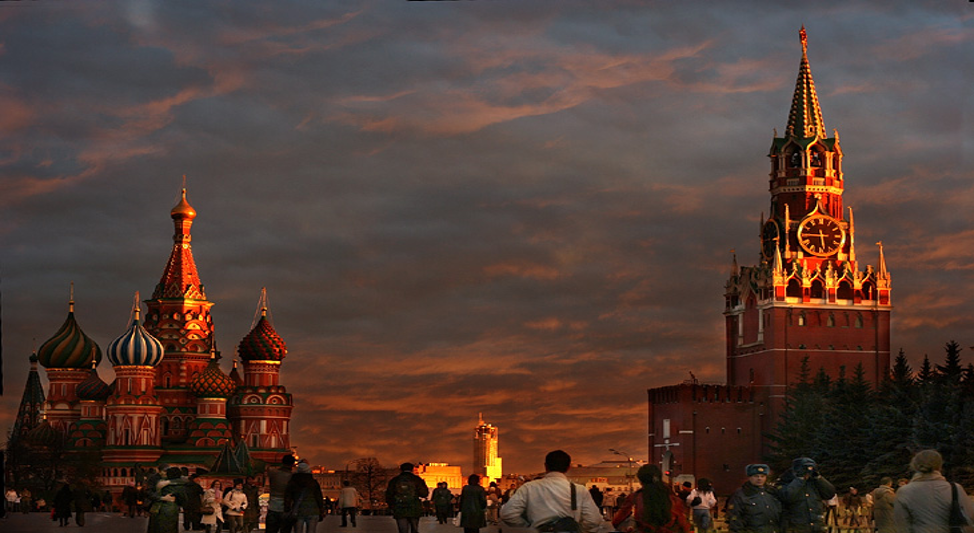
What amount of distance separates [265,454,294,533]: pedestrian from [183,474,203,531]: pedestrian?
2.52 m

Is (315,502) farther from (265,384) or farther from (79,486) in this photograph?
(265,384)

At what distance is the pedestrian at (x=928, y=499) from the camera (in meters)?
15.1

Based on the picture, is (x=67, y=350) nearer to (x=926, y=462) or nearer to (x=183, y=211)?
(x=183, y=211)

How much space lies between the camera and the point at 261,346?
133875 millimetres

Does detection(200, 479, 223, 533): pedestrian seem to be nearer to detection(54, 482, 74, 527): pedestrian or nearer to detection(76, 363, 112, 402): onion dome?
detection(54, 482, 74, 527): pedestrian

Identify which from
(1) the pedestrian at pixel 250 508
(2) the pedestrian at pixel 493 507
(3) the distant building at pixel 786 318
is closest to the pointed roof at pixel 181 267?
(3) the distant building at pixel 786 318

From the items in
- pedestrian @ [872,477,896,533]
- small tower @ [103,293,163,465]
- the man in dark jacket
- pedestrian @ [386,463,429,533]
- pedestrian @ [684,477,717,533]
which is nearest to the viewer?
the man in dark jacket

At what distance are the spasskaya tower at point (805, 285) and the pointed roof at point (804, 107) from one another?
83 millimetres

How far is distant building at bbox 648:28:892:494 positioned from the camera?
396ft

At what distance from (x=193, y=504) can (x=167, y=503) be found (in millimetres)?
8143

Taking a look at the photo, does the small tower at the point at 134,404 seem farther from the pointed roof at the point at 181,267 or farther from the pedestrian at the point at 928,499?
the pedestrian at the point at 928,499

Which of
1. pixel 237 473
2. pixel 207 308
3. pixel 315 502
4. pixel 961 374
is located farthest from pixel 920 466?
pixel 207 308

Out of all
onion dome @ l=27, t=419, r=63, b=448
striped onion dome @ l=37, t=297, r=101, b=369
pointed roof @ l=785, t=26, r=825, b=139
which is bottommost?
onion dome @ l=27, t=419, r=63, b=448

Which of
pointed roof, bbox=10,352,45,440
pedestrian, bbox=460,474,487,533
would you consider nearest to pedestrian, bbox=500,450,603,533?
pedestrian, bbox=460,474,487,533
